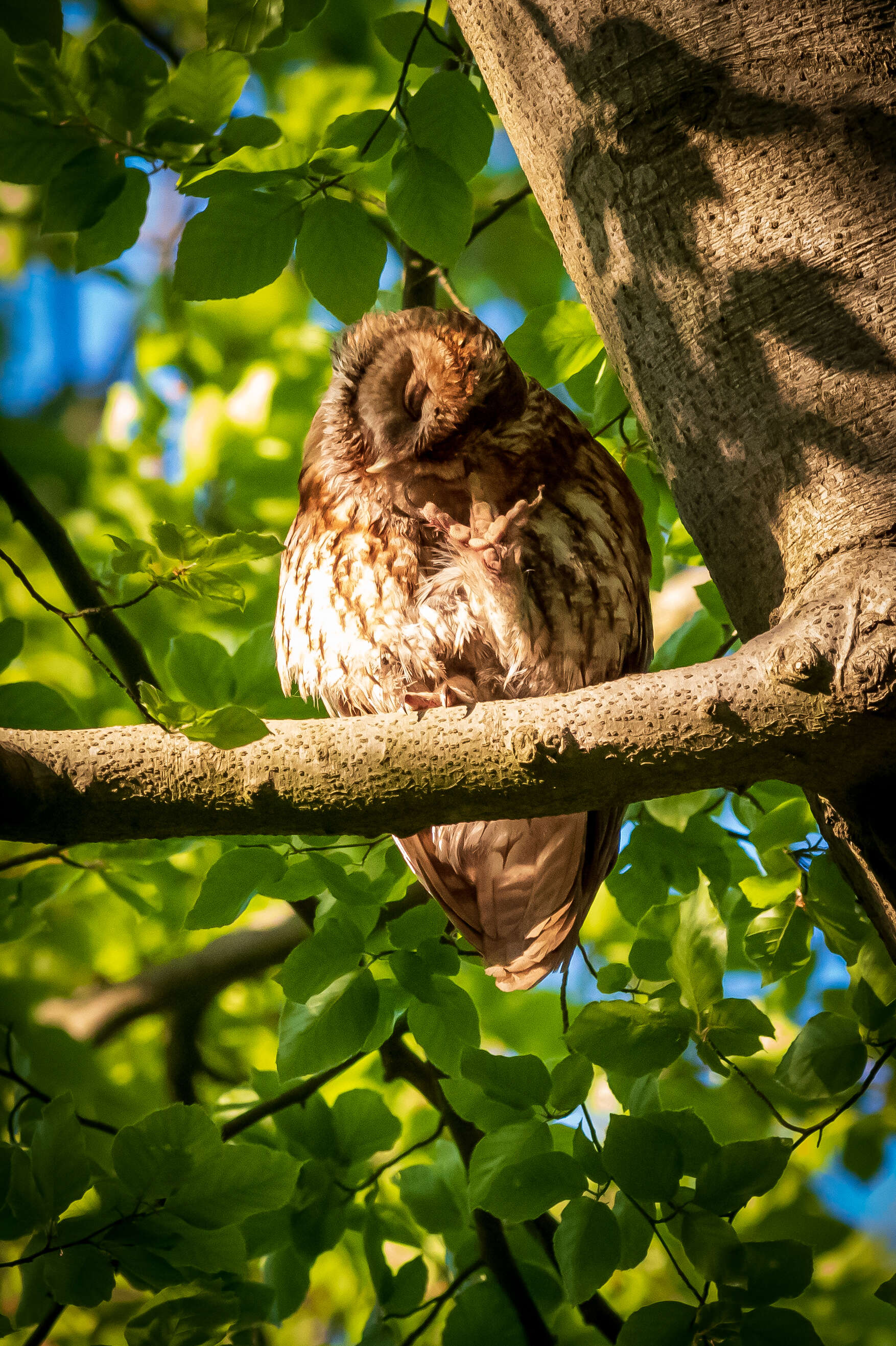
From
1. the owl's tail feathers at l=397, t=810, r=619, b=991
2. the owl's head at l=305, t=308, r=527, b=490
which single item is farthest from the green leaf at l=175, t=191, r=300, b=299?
the owl's tail feathers at l=397, t=810, r=619, b=991

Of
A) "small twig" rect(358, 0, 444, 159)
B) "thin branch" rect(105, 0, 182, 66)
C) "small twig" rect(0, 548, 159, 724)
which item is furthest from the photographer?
"thin branch" rect(105, 0, 182, 66)

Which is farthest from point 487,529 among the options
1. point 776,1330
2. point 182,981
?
point 182,981

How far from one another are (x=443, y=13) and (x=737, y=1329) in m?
2.46

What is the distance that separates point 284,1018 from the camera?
4.91 feet

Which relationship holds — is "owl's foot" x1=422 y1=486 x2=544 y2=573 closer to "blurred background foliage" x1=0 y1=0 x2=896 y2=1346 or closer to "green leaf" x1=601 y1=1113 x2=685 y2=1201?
"blurred background foliage" x1=0 y1=0 x2=896 y2=1346

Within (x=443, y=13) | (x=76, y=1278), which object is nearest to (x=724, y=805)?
(x=76, y=1278)

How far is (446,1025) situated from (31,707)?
802 millimetres

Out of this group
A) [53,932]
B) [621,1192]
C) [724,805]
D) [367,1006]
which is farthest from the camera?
[53,932]

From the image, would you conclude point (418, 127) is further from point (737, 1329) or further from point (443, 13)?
point (737, 1329)

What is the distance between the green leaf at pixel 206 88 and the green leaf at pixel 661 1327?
1688mm

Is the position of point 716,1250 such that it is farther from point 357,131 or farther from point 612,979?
point 357,131

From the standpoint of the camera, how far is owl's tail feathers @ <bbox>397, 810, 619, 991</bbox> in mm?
1716

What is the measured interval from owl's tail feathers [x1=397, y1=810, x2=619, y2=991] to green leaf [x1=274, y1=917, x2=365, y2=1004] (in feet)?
0.94

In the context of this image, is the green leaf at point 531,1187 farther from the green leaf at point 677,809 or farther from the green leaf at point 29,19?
the green leaf at point 29,19
